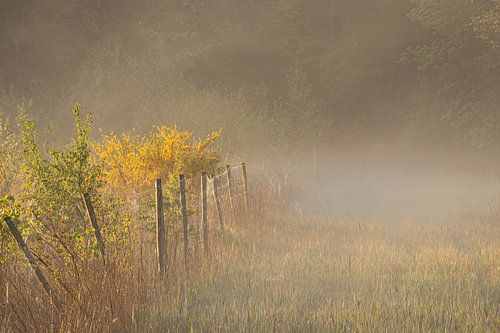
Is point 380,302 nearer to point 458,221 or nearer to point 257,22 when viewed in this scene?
point 458,221

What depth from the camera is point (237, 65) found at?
33156 millimetres

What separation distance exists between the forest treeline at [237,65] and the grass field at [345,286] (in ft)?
A: 44.5

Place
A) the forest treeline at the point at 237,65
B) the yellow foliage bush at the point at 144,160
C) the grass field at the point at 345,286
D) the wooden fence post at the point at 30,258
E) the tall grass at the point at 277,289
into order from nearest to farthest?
the wooden fence post at the point at 30,258, the tall grass at the point at 277,289, the grass field at the point at 345,286, the yellow foliage bush at the point at 144,160, the forest treeline at the point at 237,65

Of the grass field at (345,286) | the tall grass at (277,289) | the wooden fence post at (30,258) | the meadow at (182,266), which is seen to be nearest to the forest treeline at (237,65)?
the grass field at (345,286)

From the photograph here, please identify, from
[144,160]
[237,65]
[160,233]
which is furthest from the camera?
Answer: [237,65]

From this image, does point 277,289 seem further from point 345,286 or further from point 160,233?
point 160,233

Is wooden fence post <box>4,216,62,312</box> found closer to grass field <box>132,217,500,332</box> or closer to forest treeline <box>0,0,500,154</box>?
grass field <box>132,217,500,332</box>

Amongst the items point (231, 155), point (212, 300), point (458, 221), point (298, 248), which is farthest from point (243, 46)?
point (212, 300)

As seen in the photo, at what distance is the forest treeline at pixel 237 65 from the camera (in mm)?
24938

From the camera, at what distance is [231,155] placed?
2005 centimetres

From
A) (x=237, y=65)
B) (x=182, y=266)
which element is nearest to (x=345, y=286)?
(x=182, y=266)

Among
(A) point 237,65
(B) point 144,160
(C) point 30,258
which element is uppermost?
(A) point 237,65

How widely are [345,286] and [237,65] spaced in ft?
89.8

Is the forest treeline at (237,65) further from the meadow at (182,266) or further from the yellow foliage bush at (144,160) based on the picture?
the meadow at (182,266)
